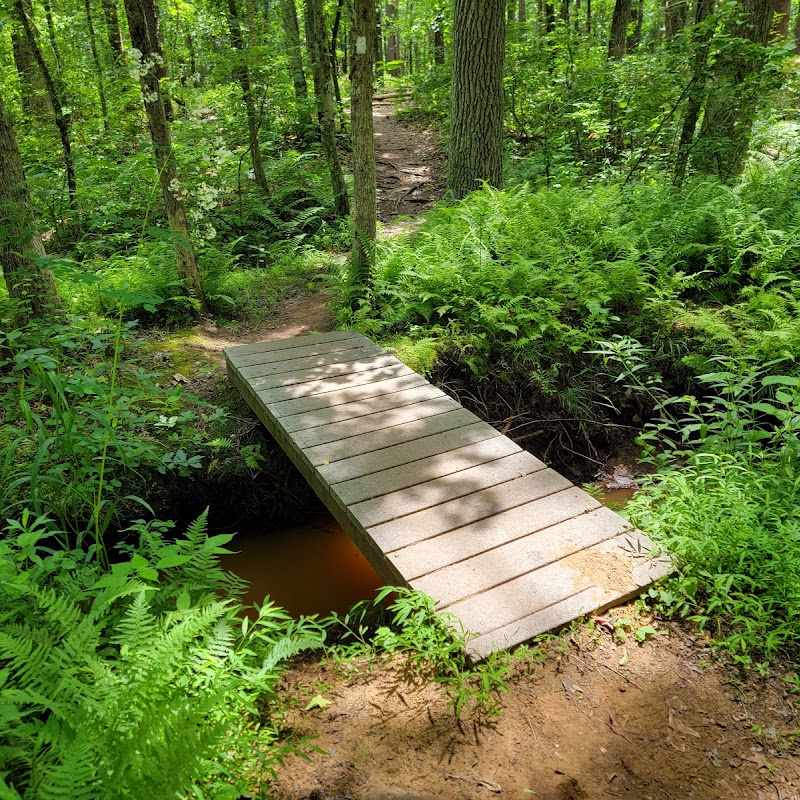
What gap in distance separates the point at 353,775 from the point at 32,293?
531cm

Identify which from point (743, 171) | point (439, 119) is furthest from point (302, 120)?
point (743, 171)

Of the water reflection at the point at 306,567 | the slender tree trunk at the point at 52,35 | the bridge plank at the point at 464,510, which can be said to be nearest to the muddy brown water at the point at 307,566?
the water reflection at the point at 306,567

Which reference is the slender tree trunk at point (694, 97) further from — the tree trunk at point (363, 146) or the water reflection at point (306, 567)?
the water reflection at point (306, 567)

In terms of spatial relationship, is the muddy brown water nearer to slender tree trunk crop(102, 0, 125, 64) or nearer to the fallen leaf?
the fallen leaf

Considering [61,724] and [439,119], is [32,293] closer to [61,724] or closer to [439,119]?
[61,724]

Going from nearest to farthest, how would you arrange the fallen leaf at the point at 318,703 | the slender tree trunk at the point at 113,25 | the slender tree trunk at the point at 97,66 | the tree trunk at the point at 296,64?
1. the fallen leaf at the point at 318,703
2. the slender tree trunk at the point at 97,66
3. the slender tree trunk at the point at 113,25
4. the tree trunk at the point at 296,64

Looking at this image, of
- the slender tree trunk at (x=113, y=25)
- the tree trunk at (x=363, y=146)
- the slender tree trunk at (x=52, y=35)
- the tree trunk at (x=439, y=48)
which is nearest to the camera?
the tree trunk at (x=363, y=146)

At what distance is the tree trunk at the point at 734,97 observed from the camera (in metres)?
8.01

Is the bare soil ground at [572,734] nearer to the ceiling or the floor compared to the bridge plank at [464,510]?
nearer to the floor

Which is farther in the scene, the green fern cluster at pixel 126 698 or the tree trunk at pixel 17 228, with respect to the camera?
the tree trunk at pixel 17 228

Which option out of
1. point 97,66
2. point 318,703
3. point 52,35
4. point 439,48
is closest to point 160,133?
point 318,703

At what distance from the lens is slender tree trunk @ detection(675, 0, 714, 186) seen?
26.8 feet

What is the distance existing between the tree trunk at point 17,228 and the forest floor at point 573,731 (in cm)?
425

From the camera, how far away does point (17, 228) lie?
16.8 ft
